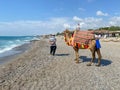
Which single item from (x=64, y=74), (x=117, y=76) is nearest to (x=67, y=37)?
(x=64, y=74)

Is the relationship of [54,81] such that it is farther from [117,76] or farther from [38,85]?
[117,76]

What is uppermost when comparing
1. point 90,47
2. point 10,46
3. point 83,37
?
point 83,37

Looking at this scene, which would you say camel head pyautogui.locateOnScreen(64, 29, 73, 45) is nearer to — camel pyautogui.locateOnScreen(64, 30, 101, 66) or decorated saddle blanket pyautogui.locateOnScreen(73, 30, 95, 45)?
camel pyautogui.locateOnScreen(64, 30, 101, 66)

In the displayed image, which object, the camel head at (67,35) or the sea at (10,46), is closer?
the camel head at (67,35)

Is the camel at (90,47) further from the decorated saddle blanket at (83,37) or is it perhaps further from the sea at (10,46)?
the sea at (10,46)

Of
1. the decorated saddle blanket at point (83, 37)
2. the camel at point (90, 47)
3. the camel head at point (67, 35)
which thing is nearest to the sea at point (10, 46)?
the camel head at point (67, 35)

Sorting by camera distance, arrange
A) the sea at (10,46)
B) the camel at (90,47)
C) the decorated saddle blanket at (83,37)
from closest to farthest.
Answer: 1. the camel at (90,47)
2. the decorated saddle blanket at (83,37)
3. the sea at (10,46)

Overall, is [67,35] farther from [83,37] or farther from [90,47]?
[90,47]

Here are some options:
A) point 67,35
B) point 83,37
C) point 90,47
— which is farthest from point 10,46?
point 90,47

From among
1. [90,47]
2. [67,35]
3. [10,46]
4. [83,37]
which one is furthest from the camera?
[10,46]

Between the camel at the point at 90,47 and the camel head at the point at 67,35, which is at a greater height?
the camel head at the point at 67,35

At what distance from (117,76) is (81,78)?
1700mm

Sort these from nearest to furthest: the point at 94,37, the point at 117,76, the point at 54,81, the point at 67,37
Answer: the point at 54,81 < the point at 117,76 < the point at 94,37 < the point at 67,37

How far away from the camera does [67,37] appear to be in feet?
45.8
